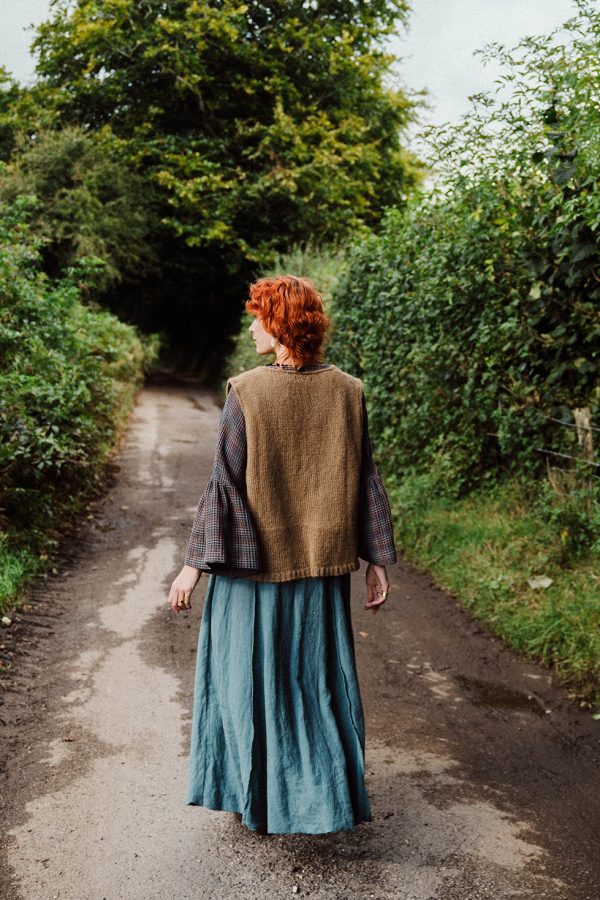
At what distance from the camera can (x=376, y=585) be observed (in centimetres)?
320

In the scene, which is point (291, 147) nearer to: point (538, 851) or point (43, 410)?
point (43, 410)

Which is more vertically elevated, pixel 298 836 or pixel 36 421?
pixel 36 421

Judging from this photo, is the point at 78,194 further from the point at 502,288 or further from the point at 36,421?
the point at 502,288

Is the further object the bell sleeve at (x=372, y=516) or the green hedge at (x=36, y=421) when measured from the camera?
the green hedge at (x=36, y=421)

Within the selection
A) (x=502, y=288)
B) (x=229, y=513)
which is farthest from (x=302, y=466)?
(x=502, y=288)

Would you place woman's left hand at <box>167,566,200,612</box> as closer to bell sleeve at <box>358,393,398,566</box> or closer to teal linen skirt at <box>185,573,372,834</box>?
teal linen skirt at <box>185,573,372,834</box>

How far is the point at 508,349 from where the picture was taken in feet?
20.6

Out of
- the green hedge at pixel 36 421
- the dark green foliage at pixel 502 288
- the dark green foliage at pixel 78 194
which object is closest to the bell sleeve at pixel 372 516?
the dark green foliage at pixel 502 288

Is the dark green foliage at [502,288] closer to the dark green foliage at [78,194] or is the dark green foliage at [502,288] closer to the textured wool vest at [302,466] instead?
the textured wool vest at [302,466]

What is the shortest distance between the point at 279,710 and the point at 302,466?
35.2 inches

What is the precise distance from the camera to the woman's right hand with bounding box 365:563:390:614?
3.16 metres

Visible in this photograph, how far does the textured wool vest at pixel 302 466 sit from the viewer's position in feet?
9.47

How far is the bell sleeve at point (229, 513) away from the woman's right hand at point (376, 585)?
0.52 m

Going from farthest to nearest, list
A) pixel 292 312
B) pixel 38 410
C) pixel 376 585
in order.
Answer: pixel 38 410 → pixel 376 585 → pixel 292 312
